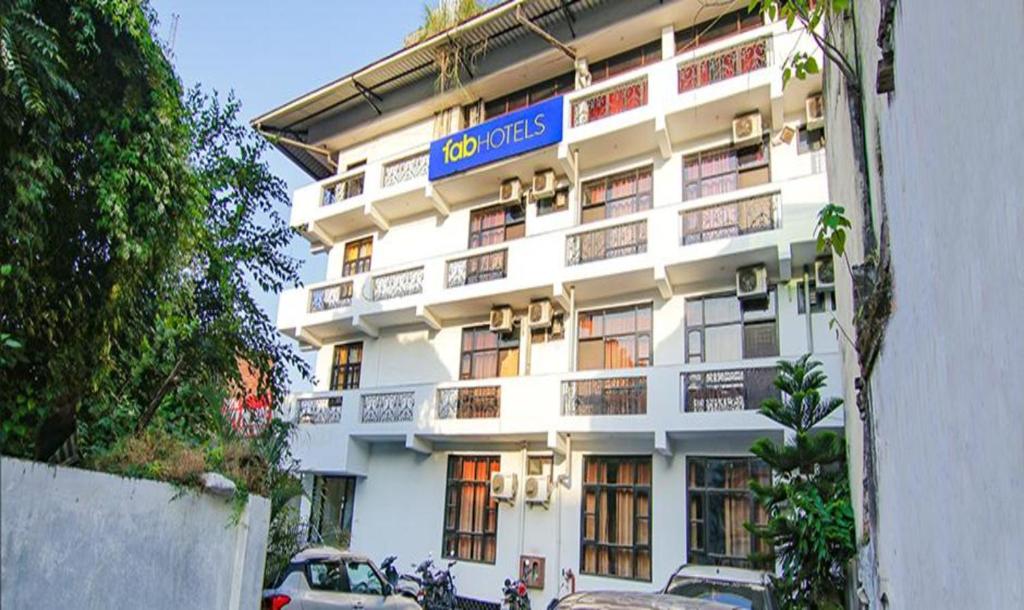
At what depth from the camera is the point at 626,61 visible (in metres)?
15.5

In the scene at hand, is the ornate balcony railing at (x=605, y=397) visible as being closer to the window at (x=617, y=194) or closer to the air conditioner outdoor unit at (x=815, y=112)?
the window at (x=617, y=194)

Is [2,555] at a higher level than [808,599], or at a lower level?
higher

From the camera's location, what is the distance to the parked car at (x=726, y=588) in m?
7.21

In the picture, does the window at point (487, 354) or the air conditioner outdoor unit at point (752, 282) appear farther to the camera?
the window at point (487, 354)

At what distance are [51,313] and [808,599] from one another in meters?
7.75

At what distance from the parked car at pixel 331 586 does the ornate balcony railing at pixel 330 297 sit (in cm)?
852

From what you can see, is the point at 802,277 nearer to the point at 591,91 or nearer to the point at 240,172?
the point at 591,91

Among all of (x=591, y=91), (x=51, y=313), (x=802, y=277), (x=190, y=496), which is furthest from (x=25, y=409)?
(x=591, y=91)

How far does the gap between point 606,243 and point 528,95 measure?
17.4ft

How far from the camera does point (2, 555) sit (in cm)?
370

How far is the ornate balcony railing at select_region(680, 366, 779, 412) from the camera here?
11.4m

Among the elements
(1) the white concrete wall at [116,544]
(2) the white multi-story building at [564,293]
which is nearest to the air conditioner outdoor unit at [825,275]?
(2) the white multi-story building at [564,293]

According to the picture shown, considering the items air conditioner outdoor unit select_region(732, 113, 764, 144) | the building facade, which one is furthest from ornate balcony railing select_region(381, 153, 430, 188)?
the building facade

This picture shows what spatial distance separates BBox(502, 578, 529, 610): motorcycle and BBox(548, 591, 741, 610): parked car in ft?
27.4
